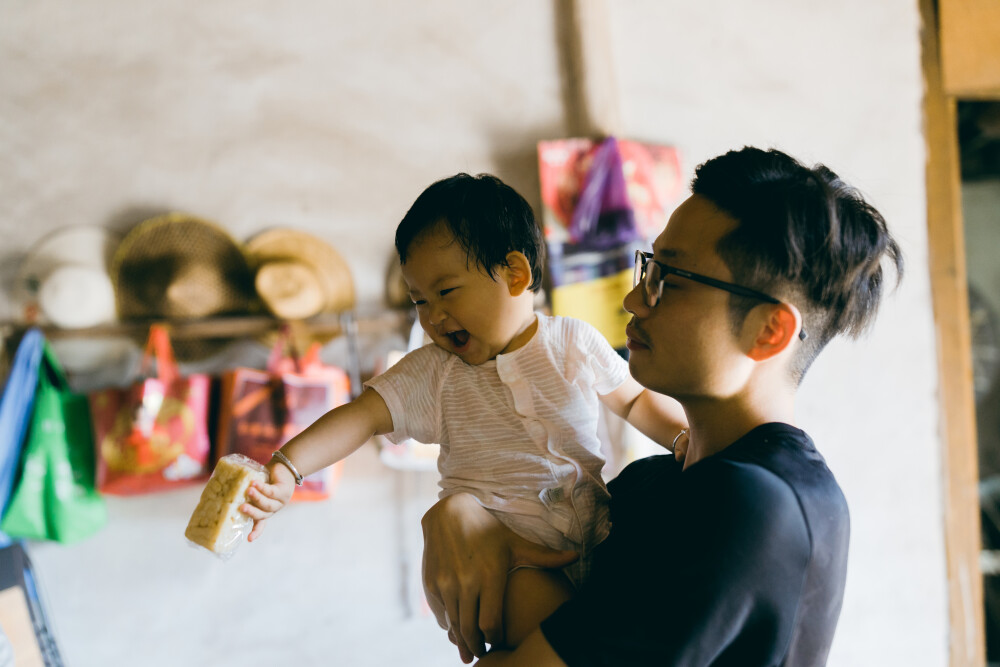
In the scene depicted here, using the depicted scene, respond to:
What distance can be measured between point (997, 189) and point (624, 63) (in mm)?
1858

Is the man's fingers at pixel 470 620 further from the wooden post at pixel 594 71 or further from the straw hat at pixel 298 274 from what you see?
the wooden post at pixel 594 71

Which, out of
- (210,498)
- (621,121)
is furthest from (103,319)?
(621,121)

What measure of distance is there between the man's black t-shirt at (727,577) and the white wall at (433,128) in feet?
5.97

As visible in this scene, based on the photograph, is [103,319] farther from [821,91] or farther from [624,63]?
[821,91]

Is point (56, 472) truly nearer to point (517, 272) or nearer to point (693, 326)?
point (517, 272)

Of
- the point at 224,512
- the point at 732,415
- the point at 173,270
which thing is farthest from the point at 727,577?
the point at 173,270

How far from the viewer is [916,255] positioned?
2.71 metres

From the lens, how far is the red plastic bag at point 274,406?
2.08 meters

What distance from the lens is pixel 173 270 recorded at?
7.19ft

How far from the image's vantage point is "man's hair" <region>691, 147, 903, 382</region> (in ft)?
2.70

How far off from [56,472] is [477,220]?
177 cm

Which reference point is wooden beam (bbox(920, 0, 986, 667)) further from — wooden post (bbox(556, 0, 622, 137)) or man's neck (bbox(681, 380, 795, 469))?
man's neck (bbox(681, 380, 795, 469))

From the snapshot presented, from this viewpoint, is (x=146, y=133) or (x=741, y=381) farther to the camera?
(x=146, y=133)

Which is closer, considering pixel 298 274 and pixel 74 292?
pixel 74 292
